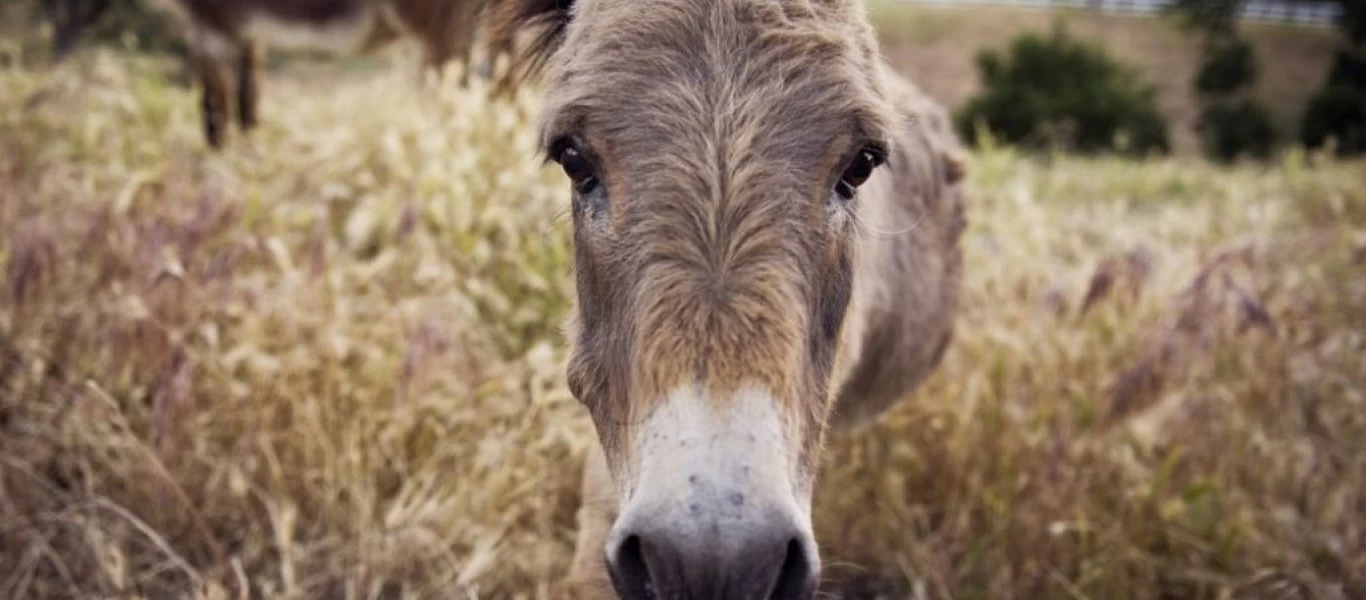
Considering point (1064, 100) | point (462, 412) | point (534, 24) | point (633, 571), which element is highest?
point (534, 24)

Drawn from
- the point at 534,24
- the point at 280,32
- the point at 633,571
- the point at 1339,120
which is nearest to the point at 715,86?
the point at 534,24

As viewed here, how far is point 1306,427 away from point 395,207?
3.67m

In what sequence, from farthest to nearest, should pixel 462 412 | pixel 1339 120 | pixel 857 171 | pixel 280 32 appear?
pixel 1339 120 → pixel 280 32 → pixel 462 412 → pixel 857 171

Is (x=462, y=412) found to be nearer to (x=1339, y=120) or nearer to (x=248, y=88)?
(x=248, y=88)

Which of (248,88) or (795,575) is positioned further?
(248,88)

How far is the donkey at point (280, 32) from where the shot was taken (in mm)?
7141

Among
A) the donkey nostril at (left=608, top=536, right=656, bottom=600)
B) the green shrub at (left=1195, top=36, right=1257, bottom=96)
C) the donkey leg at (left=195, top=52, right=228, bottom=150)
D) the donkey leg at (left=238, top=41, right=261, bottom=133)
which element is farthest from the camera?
the green shrub at (left=1195, top=36, right=1257, bottom=96)

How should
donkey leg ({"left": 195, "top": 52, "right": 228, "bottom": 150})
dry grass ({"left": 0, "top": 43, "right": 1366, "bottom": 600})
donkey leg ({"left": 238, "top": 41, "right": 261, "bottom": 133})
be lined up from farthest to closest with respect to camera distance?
donkey leg ({"left": 238, "top": 41, "right": 261, "bottom": 133}) < donkey leg ({"left": 195, "top": 52, "right": 228, "bottom": 150}) < dry grass ({"left": 0, "top": 43, "right": 1366, "bottom": 600})

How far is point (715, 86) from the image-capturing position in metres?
1.88

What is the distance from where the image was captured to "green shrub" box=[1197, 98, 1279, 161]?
17.3 metres

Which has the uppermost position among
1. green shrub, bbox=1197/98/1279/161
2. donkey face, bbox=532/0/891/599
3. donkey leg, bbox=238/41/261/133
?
donkey face, bbox=532/0/891/599

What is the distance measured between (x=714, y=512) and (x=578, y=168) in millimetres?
754

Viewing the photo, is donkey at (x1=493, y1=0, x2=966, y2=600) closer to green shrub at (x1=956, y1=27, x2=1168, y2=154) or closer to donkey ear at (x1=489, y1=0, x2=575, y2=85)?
donkey ear at (x1=489, y1=0, x2=575, y2=85)

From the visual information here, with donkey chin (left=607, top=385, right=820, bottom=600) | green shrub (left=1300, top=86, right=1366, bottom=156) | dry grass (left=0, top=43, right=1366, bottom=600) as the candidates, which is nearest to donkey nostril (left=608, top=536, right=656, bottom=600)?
donkey chin (left=607, top=385, right=820, bottom=600)
